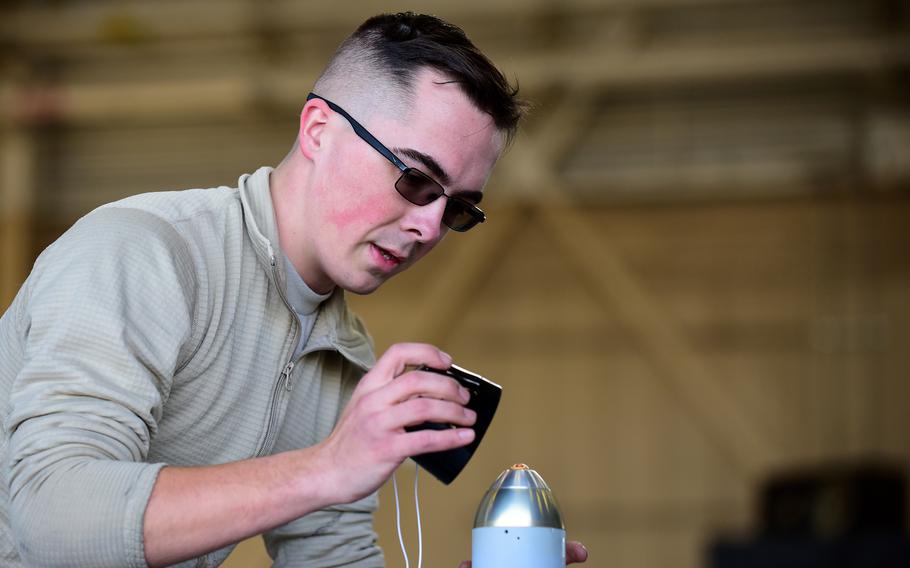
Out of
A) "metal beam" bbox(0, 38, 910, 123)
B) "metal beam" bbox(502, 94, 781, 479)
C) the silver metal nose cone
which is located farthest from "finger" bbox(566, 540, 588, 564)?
"metal beam" bbox(502, 94, 781, 479)

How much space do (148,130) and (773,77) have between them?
4.89 meters

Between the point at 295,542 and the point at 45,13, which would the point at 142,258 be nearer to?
the point at 295,542

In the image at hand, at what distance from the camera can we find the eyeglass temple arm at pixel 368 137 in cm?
170

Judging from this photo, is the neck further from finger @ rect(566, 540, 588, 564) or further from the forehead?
finger @ rect(566, 540, 588, 564)

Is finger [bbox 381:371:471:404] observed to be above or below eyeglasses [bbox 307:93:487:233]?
below

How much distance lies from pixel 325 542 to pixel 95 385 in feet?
2.60

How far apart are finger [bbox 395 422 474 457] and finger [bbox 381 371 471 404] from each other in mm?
40

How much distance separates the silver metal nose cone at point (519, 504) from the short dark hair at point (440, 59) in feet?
1.94

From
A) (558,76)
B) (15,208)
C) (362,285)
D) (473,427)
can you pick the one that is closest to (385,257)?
(362,285)

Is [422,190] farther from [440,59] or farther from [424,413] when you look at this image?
[424,413]

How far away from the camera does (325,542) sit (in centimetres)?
204

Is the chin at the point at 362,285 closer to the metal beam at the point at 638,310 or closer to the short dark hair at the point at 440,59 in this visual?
the short dark hair at the point at 440,59

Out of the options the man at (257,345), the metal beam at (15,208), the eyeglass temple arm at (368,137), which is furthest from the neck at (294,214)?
the metal beam at (15,208)

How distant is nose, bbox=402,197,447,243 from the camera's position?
5.64 ft
